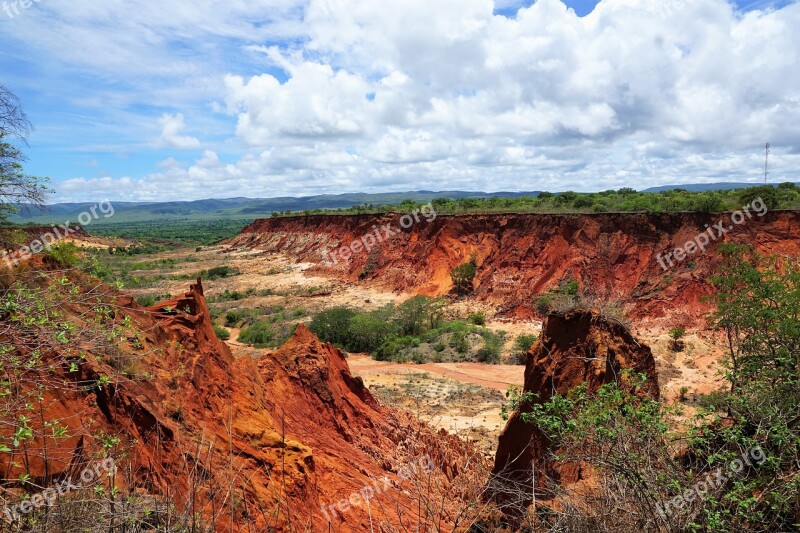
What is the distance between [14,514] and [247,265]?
2363 inches

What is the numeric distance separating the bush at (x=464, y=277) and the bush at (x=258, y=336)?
14944 mm

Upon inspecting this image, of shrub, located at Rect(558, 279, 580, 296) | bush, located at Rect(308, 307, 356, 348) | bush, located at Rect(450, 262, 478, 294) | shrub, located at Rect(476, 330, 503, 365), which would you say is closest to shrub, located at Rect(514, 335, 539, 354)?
shrub, located at Rect(476, 330, 503, 365)

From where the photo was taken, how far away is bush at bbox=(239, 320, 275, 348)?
1043 inches

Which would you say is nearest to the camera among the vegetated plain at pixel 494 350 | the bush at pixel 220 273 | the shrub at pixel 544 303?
the vegetated plain at pixel 494 350

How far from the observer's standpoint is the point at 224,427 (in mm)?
7625

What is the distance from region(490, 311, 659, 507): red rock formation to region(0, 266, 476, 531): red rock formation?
1.62 meters

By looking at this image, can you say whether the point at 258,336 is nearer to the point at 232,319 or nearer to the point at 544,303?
the point at 232,319

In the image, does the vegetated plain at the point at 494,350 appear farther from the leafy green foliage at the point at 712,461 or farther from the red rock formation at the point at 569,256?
the red rock formation at the point at 569,256

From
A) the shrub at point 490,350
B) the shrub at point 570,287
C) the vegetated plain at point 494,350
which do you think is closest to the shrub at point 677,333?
the vegetated plain at point 494,350

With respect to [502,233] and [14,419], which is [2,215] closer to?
[14,419]

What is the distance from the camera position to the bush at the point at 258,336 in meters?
26.5

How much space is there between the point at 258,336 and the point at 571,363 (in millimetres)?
21958

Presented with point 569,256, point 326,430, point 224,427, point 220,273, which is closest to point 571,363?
point 326,430

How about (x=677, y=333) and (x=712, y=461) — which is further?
Result: (x=677, y=333)
